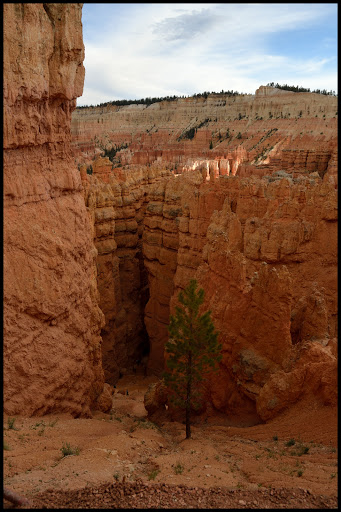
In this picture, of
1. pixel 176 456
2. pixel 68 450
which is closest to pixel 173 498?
pixel 176 456

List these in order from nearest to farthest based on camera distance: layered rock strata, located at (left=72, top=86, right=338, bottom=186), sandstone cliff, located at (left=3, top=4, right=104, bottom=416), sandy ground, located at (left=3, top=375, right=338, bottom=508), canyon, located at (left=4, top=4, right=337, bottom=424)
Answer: sandy ground, located at (left=3, top=375, right=338, bottom=508) → sandstone cliff, located at (left=3, top=4, right=104, bottom=416) → canyon, located at (left=4, top=4, right=337, bottom=424) → layered rock strata, located at (left=72, top=86, right=338, bottom=186)

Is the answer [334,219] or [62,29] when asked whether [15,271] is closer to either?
[62,29]

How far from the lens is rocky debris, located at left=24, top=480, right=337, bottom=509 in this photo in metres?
5.43

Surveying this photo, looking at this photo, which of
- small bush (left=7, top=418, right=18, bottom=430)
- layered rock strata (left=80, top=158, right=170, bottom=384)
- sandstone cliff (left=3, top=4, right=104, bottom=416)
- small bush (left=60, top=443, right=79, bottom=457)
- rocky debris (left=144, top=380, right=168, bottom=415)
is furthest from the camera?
layered rock strata (left=80, top=158, right=170, bottom=384)

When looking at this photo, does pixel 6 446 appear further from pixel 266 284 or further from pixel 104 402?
pixel 266 284

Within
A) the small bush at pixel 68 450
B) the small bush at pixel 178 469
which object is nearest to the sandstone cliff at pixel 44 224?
the small bush at pixel 68 450

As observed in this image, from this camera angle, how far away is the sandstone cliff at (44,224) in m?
8.34

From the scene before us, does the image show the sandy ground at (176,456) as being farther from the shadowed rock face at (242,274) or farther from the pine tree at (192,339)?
the pine tree at (192,339)

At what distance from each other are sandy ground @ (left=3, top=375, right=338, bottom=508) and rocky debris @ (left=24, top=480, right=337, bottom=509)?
6cm

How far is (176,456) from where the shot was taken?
7.92 meters

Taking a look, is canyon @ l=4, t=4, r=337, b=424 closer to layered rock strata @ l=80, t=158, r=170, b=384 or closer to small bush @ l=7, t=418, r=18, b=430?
layered rock strata @ l=80, t=158, r=170, b=384

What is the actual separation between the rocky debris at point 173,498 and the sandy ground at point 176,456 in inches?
2.4

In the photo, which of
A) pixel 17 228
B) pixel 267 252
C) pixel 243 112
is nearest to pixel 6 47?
pixel 17 228

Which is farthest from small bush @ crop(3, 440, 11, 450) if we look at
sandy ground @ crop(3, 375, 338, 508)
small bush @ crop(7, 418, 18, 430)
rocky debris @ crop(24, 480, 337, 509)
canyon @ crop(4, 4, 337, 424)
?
rocky debris @ crop(24, 480, 337, 509)
